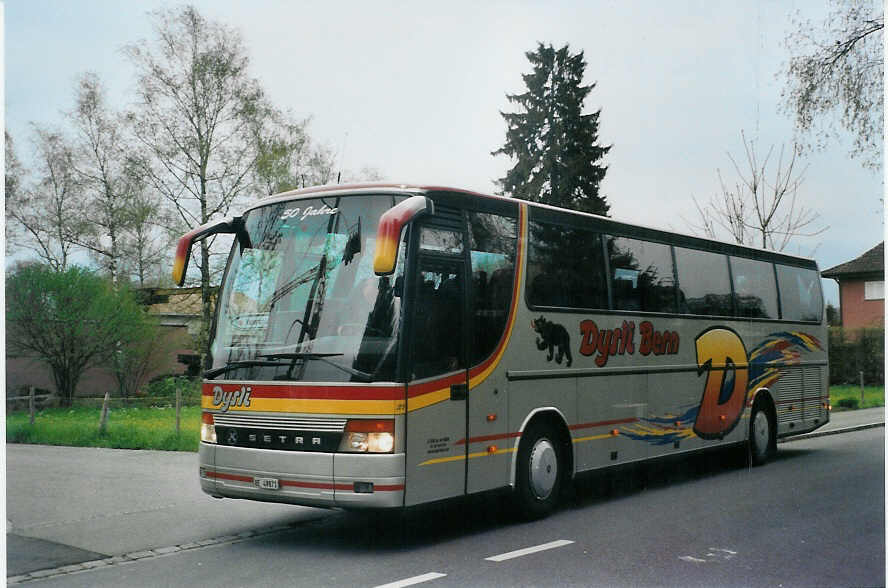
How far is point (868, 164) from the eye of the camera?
1178cm

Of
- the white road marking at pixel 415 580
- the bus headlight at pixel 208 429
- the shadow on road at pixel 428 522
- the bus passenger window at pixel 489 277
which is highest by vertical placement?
the bus passenger window at pixel 489 277

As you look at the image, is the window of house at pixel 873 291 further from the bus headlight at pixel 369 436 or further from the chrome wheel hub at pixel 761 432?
the bus headlight at pixel 369 436

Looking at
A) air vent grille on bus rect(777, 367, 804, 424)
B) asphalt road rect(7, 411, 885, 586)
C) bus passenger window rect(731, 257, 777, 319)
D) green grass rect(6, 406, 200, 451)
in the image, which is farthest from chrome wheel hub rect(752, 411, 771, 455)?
green grass rect(6, 406, 200, 451)

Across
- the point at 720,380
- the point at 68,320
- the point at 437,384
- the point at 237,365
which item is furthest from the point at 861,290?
the point at 68,320

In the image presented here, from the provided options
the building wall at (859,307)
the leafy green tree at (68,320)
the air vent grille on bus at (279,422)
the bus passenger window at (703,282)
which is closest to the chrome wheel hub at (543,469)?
the air vent grille on bus at (279,422)

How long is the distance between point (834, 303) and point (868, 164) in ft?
14.4

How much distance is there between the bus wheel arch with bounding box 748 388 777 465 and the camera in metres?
13.2

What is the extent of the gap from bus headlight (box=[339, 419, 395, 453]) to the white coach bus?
0.04 feet

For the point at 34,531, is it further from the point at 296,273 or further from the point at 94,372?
the point at 94,372

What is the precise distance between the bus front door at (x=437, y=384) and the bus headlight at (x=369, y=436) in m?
0.19

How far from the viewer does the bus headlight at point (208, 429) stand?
8.25 metres

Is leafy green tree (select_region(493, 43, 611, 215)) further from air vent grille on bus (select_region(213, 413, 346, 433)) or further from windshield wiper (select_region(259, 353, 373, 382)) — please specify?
air vent grille on bus (select_region(213, 413, 346, 433))

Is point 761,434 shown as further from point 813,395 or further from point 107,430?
point 107,430

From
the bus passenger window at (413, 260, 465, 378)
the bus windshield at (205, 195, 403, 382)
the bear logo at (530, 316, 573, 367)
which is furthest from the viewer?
the bear logo at (530, 316, 573, 367)
